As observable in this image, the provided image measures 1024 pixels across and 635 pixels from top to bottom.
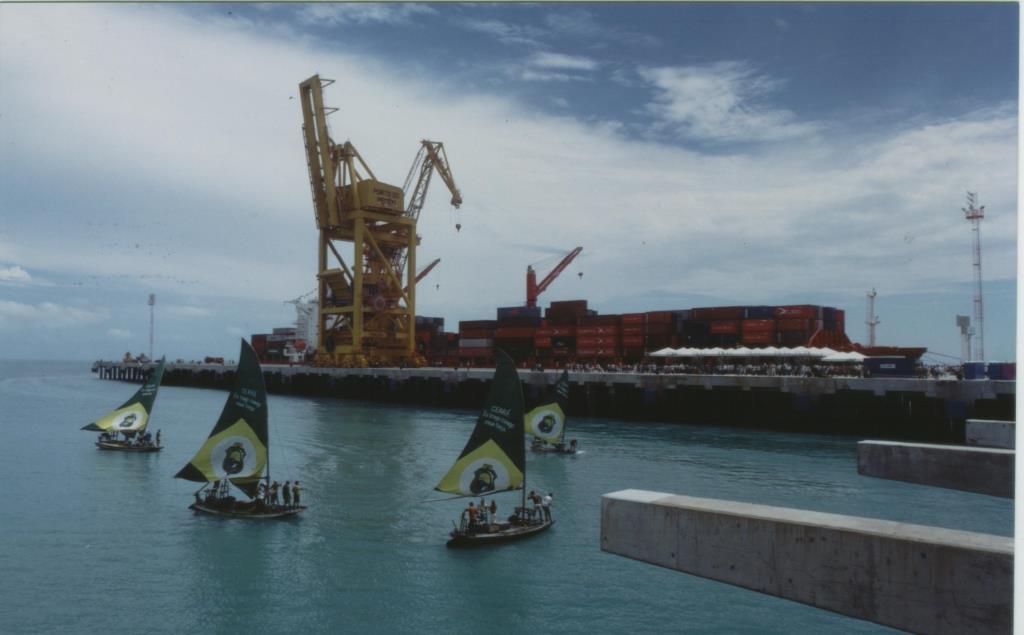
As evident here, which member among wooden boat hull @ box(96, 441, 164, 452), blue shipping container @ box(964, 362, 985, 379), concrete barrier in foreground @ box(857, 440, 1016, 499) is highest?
blue shipping container @ box(964, 362, 985, 379)


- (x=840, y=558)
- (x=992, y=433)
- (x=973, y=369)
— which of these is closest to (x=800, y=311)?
(x=973, y=369)

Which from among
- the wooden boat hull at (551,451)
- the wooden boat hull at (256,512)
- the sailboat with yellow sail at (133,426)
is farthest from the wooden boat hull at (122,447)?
the wooden boat hull at (551,451)

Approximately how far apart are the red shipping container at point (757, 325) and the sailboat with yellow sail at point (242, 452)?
220 ft

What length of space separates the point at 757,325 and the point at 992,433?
65.4 meters

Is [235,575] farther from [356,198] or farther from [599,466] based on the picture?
[356,198]

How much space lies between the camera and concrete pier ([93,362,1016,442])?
1971 inches

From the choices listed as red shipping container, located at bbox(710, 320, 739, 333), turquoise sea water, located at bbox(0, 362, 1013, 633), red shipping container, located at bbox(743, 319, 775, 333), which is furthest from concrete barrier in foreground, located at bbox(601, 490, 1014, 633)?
red shipping container, located at bbox(710, 320, 739, 333)

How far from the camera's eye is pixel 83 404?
95.3 metres

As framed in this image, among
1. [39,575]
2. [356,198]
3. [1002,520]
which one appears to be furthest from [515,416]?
[356,198]

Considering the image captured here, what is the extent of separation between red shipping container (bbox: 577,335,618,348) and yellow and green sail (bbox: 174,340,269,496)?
226ft

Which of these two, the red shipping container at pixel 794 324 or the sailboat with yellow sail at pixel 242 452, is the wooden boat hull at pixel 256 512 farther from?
the red shipping container at pixel 794 324

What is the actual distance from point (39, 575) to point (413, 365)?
77.8m

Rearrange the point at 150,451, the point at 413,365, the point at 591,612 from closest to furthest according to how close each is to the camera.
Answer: the point at 591,612 → the point at 150,451 → the point at 413,365

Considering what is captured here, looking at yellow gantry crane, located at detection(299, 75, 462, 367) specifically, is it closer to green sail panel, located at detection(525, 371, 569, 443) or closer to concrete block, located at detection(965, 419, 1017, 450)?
Result: green sail panel, located at detection(525, 371, 569, 443)
